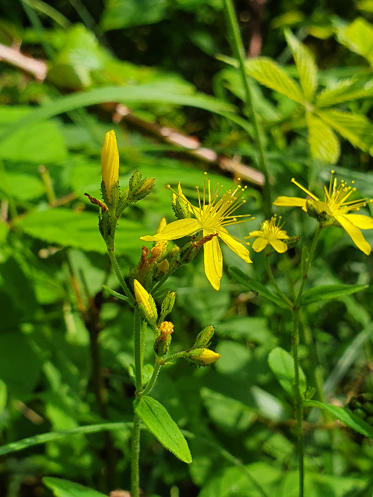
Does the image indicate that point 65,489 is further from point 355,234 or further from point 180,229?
point 355,234

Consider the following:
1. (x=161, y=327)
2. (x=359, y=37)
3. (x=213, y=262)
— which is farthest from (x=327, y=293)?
(x=359, y=37)

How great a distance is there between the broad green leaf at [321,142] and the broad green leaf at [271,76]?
8 centimetres

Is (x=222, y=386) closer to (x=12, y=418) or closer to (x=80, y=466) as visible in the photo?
(x=80, y=466)

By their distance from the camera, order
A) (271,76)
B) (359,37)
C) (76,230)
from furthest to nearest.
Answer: (359,37) → (271,76) → (76,230)

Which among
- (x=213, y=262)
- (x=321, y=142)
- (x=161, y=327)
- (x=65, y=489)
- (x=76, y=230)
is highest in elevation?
(x=321, y=142)

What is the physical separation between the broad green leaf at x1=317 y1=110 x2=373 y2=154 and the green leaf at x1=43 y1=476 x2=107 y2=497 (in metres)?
0.91

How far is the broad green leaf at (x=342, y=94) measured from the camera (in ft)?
4.13

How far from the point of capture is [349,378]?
1.71m

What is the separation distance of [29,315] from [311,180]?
0.73 meters

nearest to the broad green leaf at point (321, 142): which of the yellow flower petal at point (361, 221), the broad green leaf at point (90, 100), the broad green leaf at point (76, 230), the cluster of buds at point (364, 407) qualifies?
the broad green leaf at point (90, 100)

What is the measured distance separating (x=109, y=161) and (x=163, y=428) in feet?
1.22

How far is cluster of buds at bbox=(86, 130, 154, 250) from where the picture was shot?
0.73 m

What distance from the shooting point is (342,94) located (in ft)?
4.22

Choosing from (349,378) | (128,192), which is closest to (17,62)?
(128,192)
